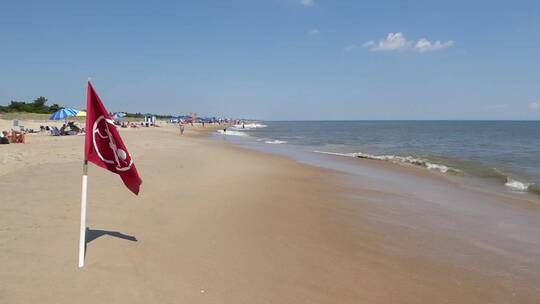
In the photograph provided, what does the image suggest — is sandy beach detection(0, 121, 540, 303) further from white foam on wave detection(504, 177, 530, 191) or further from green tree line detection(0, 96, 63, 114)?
green tree line detection(0, 96, 63, 114)

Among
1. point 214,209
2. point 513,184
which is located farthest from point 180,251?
point 513,184

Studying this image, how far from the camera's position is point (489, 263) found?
602 cm

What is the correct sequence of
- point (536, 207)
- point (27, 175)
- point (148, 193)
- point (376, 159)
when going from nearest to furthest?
1. point (148, 193)
2. point (27, 175)
3. point (536, 207)
4. point (376, 159)

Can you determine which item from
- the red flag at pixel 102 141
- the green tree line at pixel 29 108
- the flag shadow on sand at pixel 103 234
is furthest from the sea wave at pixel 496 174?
the green tree line at pixel 29 108

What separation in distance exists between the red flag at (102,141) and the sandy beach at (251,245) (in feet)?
3.82

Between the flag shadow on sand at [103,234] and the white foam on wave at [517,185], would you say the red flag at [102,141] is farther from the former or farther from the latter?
the white foam on wave at [517,185]

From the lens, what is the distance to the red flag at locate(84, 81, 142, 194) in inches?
189

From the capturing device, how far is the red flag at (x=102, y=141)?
15.7 ft

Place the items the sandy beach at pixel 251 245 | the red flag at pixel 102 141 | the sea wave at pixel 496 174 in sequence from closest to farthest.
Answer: the sandy beach at pixel 251 245, the red flag at pixel 102 141, the sea wave at pixel 496 174

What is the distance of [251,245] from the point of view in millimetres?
6090

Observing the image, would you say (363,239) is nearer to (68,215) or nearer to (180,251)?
(180,251)

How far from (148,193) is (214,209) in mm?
1894

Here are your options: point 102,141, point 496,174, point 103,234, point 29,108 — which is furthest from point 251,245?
point 29,108

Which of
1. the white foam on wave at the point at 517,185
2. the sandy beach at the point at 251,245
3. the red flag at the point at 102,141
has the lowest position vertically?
the sandy beach at the point at 251,245
